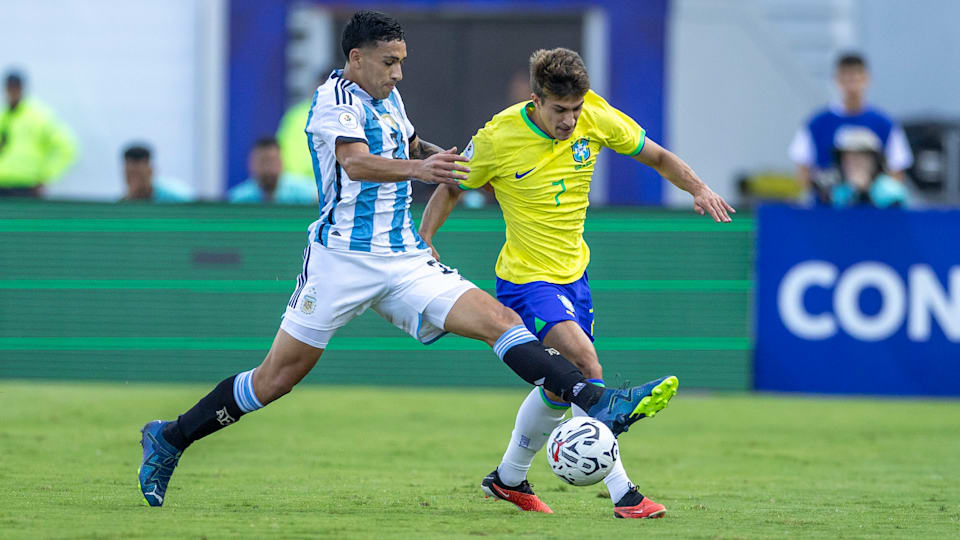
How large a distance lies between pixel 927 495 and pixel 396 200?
9.91 feet

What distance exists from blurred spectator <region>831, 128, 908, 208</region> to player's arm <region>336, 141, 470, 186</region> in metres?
7.01

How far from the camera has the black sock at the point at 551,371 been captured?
6.25 metres

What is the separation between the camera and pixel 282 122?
1708 cm

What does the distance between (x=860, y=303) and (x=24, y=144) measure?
8393mm

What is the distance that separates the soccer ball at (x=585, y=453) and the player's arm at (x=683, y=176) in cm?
118

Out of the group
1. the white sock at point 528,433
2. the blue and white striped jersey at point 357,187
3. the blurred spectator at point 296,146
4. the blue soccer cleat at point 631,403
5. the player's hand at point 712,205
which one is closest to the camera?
the blue soccer cleat at point 631,403

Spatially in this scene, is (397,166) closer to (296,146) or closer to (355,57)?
(355,57)

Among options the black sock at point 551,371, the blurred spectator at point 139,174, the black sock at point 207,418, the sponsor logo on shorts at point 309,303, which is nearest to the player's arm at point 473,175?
the sponsor logo on shorts at point 309,303

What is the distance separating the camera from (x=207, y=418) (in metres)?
6.74

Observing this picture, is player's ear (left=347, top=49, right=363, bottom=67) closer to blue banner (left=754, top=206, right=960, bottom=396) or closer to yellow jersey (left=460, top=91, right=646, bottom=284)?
yellow jersey (left=460, top=91, right=646, bottom=284)

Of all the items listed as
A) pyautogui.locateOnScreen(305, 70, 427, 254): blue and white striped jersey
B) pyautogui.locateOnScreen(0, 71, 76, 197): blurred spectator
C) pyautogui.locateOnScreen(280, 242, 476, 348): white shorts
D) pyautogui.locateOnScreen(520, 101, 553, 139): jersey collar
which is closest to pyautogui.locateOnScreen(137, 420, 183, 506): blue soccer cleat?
pyautogui.locateOnScreen(280, 242, 476, 348): white shorts

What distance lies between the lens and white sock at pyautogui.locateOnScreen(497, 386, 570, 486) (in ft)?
22.8

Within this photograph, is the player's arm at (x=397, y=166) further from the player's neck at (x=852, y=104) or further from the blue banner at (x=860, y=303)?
the player's neck at (x=852, y=104)

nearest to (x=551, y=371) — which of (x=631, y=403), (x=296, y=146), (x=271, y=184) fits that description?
(x=631, y=403)
